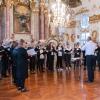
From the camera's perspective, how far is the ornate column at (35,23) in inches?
887

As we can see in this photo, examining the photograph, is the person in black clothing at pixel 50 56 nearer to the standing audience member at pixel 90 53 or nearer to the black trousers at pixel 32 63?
the black trousers at pixel 32 63

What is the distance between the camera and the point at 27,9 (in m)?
Answer: 22.3

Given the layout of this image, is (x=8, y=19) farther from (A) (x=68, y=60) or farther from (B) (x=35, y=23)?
(A) (x=68, y=60)

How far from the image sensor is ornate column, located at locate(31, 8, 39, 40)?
22531 millimetres

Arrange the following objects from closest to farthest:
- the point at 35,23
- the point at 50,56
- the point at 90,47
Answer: the point at 90,47 → the point at 50,56 → the point at 35,23

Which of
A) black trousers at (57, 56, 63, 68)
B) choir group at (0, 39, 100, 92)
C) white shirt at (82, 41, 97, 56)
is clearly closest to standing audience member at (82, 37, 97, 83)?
white shirt at (82, 41, 97, 56)

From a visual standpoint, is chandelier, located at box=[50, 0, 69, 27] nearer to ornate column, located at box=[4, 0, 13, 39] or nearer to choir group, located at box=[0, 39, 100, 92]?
ornate column, located at box=[4, 0, 13, 39]

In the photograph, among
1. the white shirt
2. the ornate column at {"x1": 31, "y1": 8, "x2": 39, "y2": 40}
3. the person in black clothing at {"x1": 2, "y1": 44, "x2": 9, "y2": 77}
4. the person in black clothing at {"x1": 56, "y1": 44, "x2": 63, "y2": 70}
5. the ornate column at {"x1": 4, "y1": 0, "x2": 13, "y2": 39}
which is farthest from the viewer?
the ornate column at {"x1": 31, "y1": 8, "x2": 39, "y2": 40}

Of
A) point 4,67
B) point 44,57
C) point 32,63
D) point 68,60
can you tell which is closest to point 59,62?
point 68,60

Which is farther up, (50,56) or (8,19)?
(8,19)

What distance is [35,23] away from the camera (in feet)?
74.5

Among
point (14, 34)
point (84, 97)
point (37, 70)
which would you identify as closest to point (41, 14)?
point (14, 34)

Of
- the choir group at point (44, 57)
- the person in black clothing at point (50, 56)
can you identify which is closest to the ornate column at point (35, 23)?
the choir group at point (44, 57)

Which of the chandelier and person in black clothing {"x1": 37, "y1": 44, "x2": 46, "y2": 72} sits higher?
the chandelier
